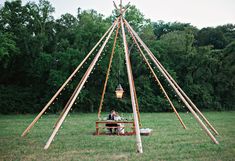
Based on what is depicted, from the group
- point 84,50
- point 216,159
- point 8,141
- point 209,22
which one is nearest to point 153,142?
point 216,159

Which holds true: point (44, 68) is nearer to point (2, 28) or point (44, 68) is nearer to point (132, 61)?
point (2, 28)

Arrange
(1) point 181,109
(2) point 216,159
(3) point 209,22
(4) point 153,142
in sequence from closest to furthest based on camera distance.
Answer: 1. (2) point 216,159
2. (4) point 153,142
3. (1) point 181,109
4. (3) point 209,22

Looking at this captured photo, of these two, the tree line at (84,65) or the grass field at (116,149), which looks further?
the tree line at (84,65)

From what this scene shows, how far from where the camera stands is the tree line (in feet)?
100

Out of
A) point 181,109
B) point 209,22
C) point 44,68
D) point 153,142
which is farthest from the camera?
point 209,22

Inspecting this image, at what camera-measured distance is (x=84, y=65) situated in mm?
31422

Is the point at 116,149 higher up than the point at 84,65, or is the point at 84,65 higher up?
the point at 84,65

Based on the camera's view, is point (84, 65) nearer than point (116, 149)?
No

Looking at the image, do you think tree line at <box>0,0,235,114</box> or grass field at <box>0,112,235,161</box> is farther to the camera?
tree line at <box>0,0,235,114</box>

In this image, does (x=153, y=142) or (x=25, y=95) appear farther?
(x=25, y=95)

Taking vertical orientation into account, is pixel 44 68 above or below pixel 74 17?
below

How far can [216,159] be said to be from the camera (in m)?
7.65

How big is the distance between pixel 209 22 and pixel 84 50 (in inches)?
882

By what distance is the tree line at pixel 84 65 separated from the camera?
3059 centimetres
